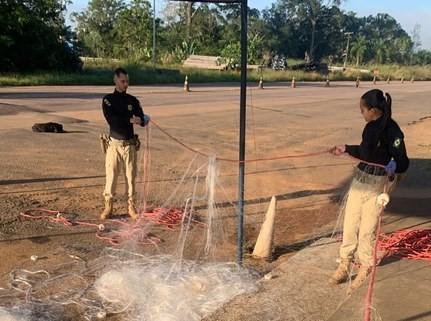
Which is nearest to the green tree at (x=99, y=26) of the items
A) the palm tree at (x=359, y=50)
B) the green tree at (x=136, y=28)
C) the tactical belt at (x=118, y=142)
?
the green tree at (x=136, y=28)

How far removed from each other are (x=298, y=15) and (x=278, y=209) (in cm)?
9797

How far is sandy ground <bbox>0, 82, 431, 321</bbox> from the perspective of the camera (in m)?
6.38

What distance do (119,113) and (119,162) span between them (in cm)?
61

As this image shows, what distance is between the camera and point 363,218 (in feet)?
16.2

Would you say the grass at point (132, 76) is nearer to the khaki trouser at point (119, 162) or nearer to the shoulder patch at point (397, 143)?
the khaki trouser at point (119, 162)

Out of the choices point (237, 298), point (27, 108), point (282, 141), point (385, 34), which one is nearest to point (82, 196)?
point (237, 298)

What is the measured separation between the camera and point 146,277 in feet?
16.3

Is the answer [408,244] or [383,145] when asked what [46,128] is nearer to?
[408,244]

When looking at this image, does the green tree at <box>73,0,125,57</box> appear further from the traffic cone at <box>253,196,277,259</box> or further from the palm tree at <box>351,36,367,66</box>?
the traffic cone at <box>253,196,277,259</box>

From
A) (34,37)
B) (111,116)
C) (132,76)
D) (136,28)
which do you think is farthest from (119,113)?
(136,28)

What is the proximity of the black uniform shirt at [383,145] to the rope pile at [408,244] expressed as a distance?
46.9 inches

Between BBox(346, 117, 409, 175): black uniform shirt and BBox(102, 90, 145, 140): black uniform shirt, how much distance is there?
293 cm

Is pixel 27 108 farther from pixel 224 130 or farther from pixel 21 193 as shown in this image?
pixel 21 193

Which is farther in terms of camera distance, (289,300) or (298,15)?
(298,15)
